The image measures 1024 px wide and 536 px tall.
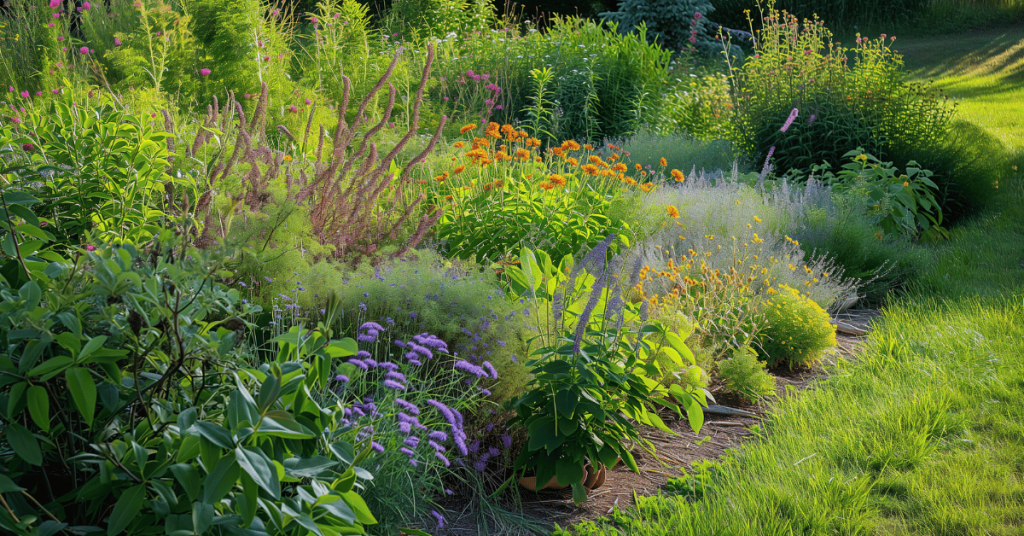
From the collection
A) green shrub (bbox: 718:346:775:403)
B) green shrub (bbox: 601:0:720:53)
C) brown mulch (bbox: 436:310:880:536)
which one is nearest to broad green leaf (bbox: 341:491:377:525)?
brown mulch (bbox: 436:310:880:536)

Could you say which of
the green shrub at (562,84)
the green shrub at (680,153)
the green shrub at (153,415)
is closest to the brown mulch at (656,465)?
the green shrub at (153,415)

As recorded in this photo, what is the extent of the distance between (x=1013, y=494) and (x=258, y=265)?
110 inches

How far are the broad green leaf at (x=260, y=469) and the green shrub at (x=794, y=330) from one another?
287 cm

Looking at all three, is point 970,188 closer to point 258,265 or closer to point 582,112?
point 582,112

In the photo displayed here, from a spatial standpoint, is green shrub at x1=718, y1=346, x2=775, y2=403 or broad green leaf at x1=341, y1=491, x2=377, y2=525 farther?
green shrub at x1=718, y1=346, x2=775, y2=403

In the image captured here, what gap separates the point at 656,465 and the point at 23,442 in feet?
6.81

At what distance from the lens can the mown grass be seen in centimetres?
211

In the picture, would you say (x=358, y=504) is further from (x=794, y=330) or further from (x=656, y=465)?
(x=794, y=330)

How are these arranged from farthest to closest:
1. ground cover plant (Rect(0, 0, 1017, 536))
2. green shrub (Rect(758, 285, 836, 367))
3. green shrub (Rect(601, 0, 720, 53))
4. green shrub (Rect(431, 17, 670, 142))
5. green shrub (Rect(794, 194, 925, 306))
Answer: green shrub (Rect(601, 0, 720, 53)) → green shrub (Rect(431, 17, 670, 142)) → green shrub (Rect(794, 194, 925, 306)) → green shrub (Rect(758, 285, 836, 367)) → ground cover plant (Rect(0, 0, 1017, 536))

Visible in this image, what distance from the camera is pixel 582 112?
27.1ft

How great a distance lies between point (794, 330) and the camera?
3.43 m

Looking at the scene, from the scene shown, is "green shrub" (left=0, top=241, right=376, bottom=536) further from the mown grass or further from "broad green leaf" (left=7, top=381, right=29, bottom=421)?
the mown grass

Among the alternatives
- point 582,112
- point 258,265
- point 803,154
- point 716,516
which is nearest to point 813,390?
point 716,516

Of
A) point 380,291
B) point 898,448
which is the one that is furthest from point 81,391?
point 898,448
